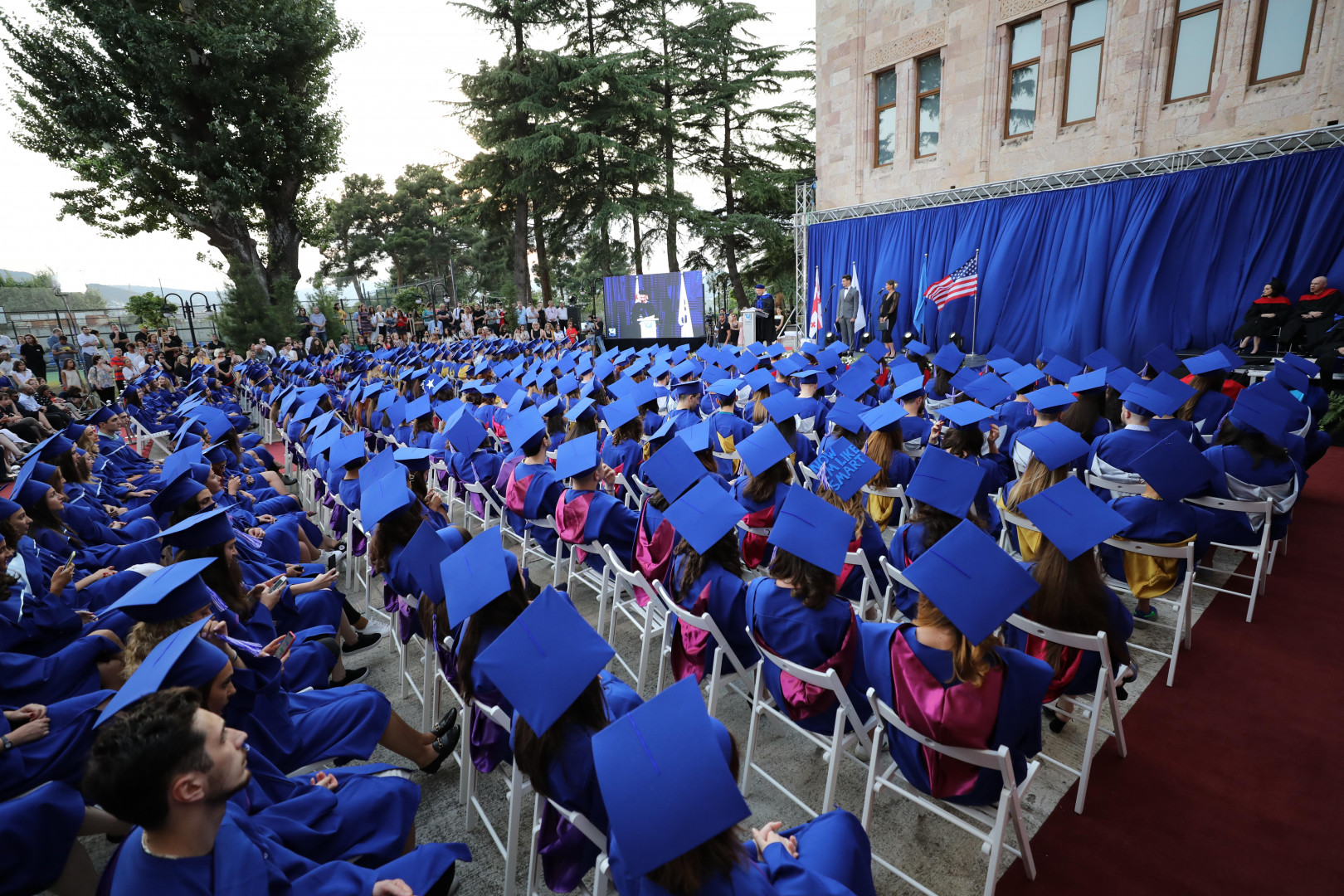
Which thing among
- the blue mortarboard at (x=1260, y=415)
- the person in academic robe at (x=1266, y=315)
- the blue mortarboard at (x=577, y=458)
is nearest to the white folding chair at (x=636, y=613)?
the blue mortarboard at (x=577, y=458)

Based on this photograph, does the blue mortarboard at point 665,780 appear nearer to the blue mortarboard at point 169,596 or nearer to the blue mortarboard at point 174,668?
the blue mortarboard at point 174,668

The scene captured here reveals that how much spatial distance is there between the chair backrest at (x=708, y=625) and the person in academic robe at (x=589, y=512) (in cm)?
89

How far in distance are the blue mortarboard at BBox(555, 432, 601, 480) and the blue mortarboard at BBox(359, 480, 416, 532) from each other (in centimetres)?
89

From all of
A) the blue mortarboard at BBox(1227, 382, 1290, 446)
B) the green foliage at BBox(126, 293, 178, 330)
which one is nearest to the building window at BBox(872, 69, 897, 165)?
the blue mortarboard at BBox(1227, 382, 1290, 446)

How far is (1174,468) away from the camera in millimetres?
3303

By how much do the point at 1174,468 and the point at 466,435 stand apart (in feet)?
15.9

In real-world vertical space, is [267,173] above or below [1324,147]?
above

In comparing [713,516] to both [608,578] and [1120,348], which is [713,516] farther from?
[1120,348]

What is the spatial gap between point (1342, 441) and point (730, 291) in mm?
20695

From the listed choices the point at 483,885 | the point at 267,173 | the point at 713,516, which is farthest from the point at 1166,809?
the point at 267,173

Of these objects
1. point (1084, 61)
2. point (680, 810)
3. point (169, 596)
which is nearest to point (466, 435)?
point (169, 596)

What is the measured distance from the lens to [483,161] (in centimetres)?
2231

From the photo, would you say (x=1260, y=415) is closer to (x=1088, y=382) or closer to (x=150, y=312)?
(x=1088, y=382)

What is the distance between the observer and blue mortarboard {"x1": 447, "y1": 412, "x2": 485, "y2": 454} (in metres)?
5.07
